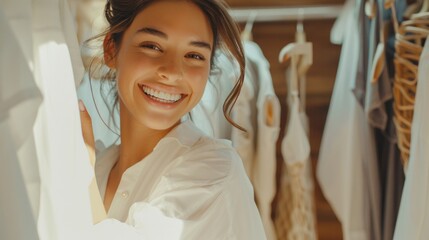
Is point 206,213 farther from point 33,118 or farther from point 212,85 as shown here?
point 212,85

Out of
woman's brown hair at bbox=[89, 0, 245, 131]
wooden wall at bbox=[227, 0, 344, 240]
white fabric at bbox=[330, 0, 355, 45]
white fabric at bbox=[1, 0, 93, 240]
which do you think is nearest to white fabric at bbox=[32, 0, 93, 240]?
white fabric at bbox=[1, 0, 93, 240]

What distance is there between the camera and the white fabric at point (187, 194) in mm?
953

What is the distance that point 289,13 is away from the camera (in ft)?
5.90

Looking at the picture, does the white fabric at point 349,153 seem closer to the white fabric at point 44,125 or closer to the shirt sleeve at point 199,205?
the shirt sleeve at point 199,205

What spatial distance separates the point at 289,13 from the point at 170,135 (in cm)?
78

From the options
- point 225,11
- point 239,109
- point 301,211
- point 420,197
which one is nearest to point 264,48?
point 239,109

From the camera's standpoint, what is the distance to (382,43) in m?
1.39

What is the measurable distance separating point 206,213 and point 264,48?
0.99 meters

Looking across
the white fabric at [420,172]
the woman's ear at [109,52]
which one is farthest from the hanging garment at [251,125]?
the white fabric at [420,172]

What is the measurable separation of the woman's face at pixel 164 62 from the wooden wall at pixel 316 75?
76 centimetres

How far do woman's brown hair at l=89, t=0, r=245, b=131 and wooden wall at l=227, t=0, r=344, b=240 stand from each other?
0.65m

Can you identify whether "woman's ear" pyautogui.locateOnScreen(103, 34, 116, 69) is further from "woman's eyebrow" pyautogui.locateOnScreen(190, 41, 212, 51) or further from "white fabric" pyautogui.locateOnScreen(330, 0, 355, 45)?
"white fabric" pyautogui.locateOnScreen(330, 0, 355, 45)

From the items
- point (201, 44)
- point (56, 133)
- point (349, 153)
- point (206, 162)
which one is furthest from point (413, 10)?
point (56, 133)

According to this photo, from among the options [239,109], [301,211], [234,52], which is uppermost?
[234,52]
